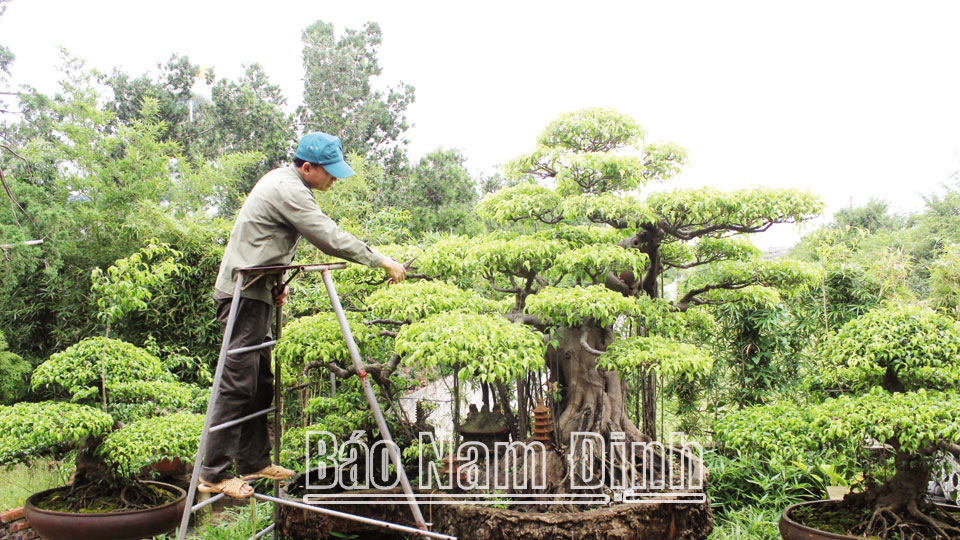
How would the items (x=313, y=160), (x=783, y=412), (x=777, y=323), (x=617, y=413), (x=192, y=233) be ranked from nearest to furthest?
(x=313, y=160) < (x=783, y=412) < (x=617, y=413) < (x=777, y=323) < (x=192, y=233)

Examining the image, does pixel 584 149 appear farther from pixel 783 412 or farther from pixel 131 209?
pixel 131 209

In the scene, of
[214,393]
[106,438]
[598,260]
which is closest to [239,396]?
[214,393]

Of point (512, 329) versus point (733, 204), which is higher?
point (733, 204)

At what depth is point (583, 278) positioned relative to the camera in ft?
11.1

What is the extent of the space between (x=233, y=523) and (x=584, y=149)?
3109 mm

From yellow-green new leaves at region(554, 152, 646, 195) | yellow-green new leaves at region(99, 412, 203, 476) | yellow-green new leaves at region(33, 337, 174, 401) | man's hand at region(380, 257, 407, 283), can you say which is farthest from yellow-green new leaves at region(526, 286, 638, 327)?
yellow-green new leaves at region(33, 337, 174, 401)

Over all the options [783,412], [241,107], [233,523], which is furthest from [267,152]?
[783,412]

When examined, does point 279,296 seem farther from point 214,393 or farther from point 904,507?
point 904,507

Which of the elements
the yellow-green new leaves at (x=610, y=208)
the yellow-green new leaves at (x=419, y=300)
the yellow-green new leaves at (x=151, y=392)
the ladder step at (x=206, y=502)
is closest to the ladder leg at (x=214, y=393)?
the ladder step at (x=206, y=502)

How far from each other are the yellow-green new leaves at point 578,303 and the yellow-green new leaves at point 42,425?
6.63ft

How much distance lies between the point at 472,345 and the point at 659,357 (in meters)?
0.94

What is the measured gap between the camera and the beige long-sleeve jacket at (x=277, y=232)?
88.6 inches

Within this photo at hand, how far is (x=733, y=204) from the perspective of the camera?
312 centimetres

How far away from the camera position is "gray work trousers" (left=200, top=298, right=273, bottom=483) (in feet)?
7.54
